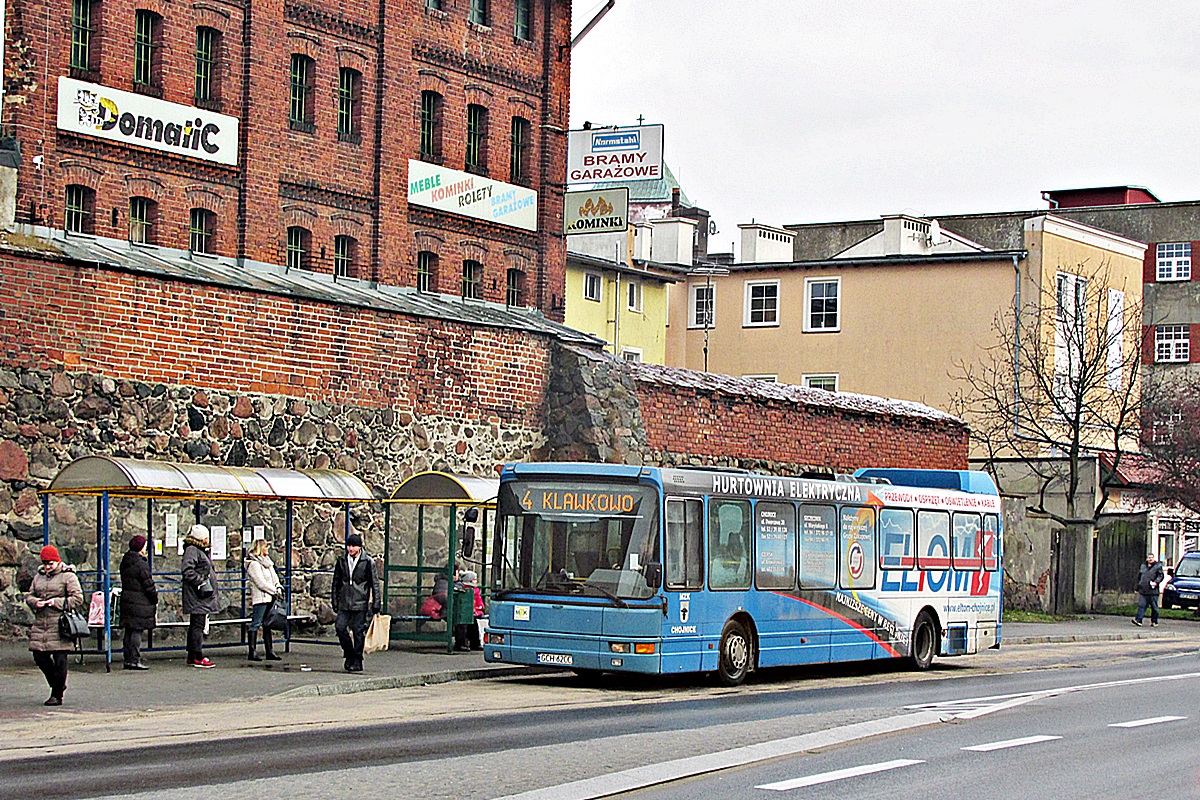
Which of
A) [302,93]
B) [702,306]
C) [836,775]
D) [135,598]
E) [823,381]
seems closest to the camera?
[836,775]

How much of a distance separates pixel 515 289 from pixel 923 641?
2033cm

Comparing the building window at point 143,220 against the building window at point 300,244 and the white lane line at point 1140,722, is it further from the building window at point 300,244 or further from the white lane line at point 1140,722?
the white lane line at point 1140,722

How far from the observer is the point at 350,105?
38500 mm

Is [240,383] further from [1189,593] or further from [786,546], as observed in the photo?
[1189,593]

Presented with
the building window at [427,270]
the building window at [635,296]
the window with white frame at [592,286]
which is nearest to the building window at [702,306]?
the building window at [635,296]

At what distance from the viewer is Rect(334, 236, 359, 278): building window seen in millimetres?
Result: 38344

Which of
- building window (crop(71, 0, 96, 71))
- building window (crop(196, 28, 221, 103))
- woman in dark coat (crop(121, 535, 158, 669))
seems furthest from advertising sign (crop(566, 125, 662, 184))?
woman in dark coat (crop(121, 535, 158, 669))

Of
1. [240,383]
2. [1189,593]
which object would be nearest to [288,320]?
[240,383]

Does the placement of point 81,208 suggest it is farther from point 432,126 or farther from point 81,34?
point 432,126

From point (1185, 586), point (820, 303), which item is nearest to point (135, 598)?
point (1185, 586)

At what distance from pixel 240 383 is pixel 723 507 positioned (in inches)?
310

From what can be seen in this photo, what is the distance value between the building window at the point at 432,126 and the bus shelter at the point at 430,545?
15203 millimetres

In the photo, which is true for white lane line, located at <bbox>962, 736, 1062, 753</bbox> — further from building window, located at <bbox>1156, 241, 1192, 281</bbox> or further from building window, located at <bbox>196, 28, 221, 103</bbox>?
building window, located at <bbox>1156, 241, 1192, 281</bbox>

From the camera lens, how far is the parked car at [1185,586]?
4775 centimetres
